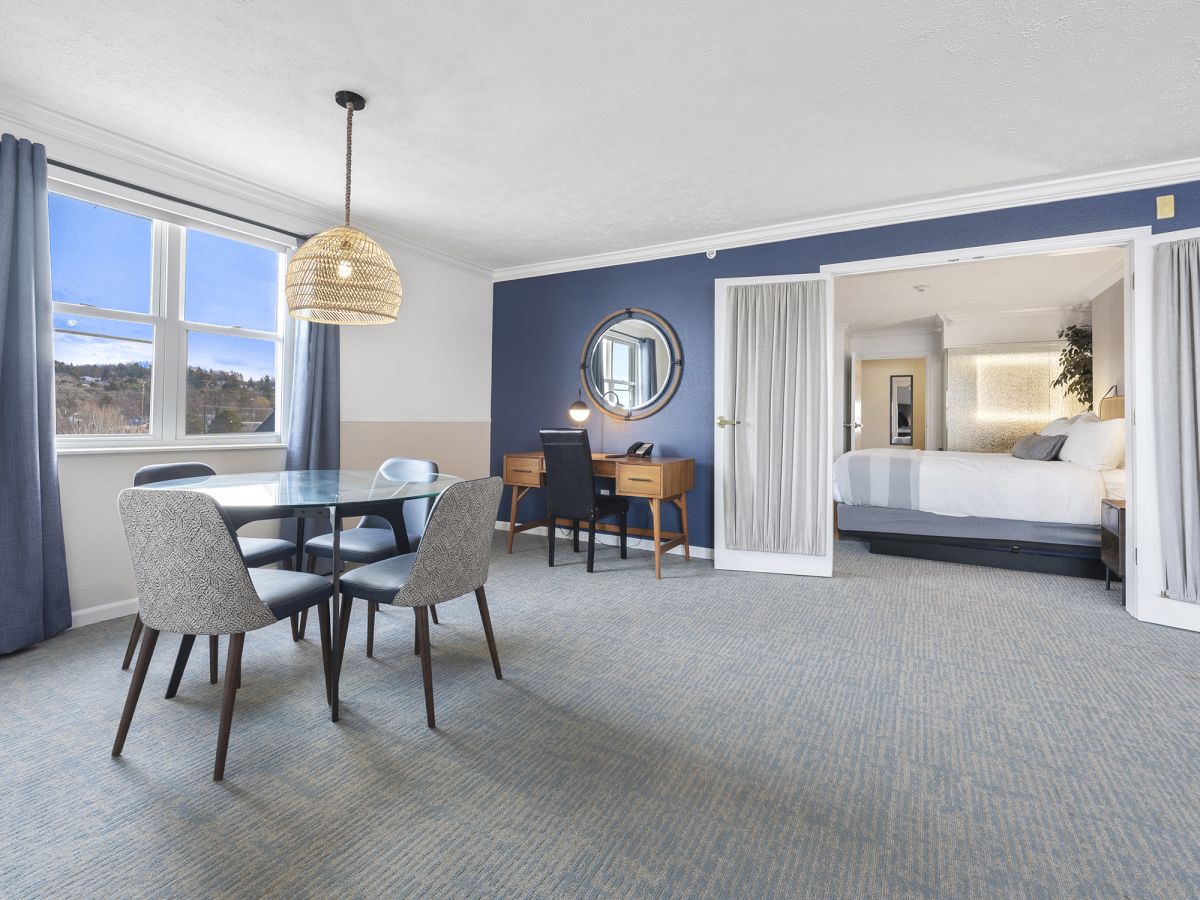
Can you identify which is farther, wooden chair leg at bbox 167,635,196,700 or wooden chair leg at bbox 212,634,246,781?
wooden chair leg at bbox 167,635,196,700

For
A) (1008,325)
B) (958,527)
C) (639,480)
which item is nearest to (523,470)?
(639,480)

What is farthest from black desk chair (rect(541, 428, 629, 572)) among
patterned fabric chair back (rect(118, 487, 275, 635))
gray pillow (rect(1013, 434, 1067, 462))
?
gray pillow (rect(1013, 434, 1067, 462))

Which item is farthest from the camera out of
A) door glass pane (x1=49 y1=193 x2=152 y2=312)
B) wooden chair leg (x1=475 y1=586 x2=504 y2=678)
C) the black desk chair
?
the black desk chair

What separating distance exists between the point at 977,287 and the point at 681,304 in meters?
3.18

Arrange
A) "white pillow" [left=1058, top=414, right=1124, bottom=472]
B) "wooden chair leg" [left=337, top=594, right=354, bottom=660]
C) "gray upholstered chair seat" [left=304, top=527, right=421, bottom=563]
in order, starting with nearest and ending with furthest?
"wooden chair leg" [left=337, top=594, right=354, bottom=660], "gray upholstered chair seat" [left=304, top=527, right=421, bottom=563], "white pillow" [left=1058, top=414, right=1124, bottom=472]

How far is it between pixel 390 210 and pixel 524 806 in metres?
3.68

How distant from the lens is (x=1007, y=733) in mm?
1938

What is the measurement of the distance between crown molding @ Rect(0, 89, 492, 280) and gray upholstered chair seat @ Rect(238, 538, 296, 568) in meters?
2.01

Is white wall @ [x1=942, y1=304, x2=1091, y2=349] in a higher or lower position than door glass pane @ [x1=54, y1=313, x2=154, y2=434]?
higher

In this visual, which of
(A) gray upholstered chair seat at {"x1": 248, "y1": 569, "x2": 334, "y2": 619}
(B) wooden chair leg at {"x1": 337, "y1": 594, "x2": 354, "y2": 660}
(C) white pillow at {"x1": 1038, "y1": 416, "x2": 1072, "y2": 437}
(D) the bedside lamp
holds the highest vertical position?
(D) the bedside lamp

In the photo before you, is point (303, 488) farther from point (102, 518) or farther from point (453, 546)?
point (102, 518)

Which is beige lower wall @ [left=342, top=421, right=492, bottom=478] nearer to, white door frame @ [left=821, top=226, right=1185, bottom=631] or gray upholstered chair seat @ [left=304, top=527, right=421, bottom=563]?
gray upholstered chair seat @ [left=304, top=527, right=421, bottom=563]

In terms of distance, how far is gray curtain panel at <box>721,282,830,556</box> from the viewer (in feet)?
12.8

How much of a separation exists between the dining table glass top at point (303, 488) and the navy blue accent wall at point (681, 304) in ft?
7.74
